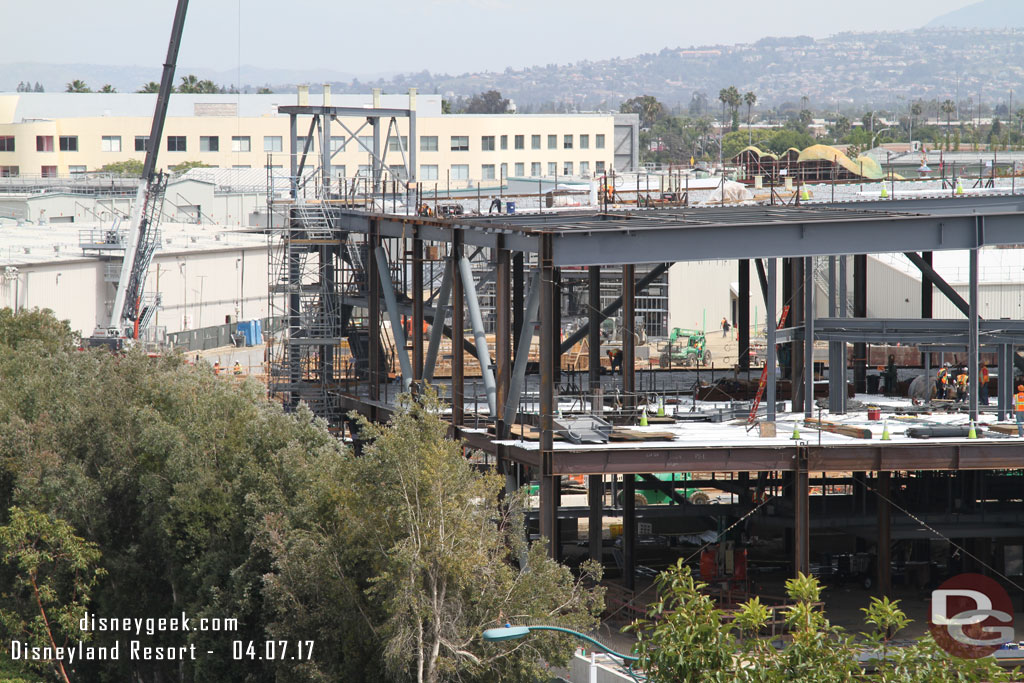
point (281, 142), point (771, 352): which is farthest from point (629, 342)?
point (281, 142)

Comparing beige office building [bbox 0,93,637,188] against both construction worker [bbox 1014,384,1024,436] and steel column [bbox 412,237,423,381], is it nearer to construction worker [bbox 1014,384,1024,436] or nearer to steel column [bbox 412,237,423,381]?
steel column [bbox 412,237,423,381]

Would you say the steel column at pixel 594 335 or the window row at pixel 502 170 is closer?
the steel column at pixel 594 335

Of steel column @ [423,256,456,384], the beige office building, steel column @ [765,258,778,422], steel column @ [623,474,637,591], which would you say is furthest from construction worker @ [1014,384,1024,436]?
the beige office building

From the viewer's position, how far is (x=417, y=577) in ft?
71.5

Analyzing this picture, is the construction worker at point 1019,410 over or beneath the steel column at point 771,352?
beneath

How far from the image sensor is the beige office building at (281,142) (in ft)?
431

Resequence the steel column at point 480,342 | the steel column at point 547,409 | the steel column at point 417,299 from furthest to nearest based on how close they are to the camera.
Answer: the steel column at point 417,299
the steel column at point 480,342
the steel column at point 547,409

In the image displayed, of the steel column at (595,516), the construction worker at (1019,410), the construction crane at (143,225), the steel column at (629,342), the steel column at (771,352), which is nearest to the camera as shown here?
the construction worker at (1019,410)

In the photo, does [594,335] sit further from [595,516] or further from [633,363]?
[595,516]

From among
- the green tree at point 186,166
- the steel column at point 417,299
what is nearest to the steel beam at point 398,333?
the steel column at point 417,299

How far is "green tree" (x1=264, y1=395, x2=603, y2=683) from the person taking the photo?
Result: 71.4 feet

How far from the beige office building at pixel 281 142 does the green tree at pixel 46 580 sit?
96.9 metres

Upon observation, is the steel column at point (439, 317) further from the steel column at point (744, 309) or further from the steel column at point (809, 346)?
the steel column at point (744, 309)

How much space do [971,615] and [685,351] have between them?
42.8 meters
